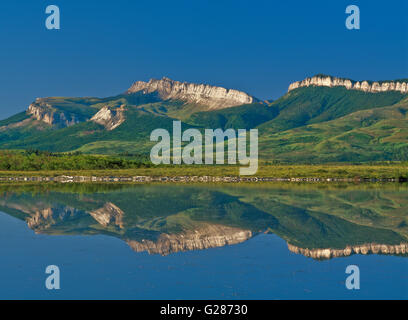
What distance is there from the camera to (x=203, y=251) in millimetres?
33375

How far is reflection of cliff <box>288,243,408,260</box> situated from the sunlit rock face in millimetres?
5442

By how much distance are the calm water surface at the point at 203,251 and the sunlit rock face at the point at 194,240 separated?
0.26 ft

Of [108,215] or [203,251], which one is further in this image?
[108,215]

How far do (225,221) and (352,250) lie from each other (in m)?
16.7

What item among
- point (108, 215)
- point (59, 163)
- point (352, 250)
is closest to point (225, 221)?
point (108, 215)

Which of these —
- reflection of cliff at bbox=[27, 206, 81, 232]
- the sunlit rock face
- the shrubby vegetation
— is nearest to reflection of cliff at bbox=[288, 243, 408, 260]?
the sunlit rock face

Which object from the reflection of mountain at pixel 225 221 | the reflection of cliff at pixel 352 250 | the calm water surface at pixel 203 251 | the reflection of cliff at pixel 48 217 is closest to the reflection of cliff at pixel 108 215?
the reflection of mountain at pixel 225 221

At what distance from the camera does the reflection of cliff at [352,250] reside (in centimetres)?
3209

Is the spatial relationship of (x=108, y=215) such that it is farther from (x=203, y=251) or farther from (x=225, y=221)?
(x=203, y=251)

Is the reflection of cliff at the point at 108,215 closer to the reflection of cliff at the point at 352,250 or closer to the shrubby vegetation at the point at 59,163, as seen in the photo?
the reflection of cliff at the point at 352,250

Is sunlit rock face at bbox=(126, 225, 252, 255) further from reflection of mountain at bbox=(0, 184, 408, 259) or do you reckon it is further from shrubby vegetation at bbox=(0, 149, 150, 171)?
shrubby vegetation at bbox=(0, 149, 150, 171)

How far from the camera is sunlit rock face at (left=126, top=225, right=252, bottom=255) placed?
1352 inches
